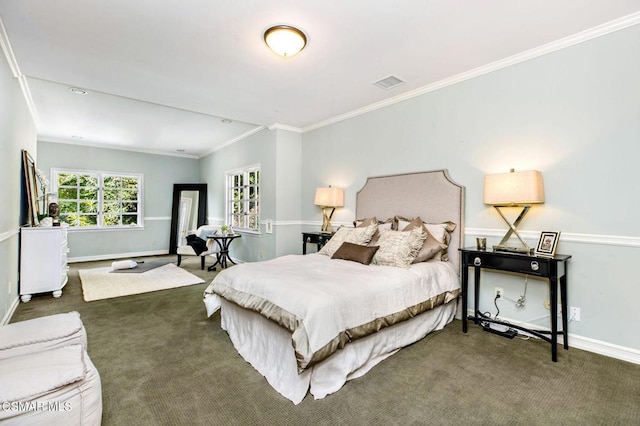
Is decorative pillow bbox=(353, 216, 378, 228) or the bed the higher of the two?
decorative pillow bbox=(353, 216, 378, 228)

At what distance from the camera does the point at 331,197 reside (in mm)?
4574

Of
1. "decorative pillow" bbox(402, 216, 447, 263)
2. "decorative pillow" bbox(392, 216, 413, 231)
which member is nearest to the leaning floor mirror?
"decorative pillow" bbox(392, 216, 413, 231)

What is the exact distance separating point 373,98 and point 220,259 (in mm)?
4338

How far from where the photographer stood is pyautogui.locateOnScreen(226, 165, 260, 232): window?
6.07 metres

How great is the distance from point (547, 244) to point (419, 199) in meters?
1.38

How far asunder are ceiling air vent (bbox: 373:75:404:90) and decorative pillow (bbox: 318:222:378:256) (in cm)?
168

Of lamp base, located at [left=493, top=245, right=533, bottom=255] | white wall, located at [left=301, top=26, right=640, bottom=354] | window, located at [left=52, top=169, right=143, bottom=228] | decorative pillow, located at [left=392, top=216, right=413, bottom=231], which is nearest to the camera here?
white wall, located at [left=301, top=26, right=640, bottom=354]

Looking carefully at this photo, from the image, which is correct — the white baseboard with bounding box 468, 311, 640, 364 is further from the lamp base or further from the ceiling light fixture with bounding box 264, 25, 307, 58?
the ceiling light fixture with bounding box 264, 25, 307, 58

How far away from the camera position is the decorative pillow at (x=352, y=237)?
11.2 ft

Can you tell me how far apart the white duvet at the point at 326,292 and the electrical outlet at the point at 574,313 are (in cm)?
90

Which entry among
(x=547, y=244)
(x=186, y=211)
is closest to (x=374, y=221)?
(x=547, y=244)

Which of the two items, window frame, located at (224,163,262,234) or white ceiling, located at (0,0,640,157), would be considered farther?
window frame, located at (224,163,262,234)

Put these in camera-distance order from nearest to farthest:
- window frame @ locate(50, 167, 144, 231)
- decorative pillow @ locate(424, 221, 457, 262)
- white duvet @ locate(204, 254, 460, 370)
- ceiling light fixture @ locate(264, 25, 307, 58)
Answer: white duvet @ locate(204, 254, 460, 370) → ceiling light fixture @ locate(264, 25, 307, 58) → decorative pillow @ locate(424, 221, 457, 262) → window frame @ locate(50, 167, 144, 231)

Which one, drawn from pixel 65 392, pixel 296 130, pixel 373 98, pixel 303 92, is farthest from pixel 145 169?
pixel 65 392
